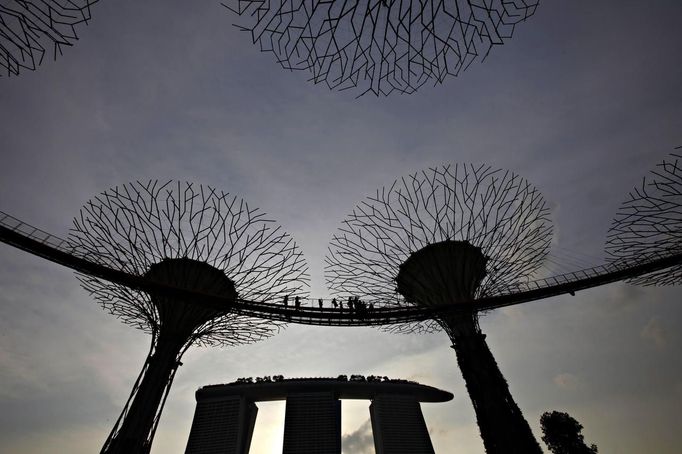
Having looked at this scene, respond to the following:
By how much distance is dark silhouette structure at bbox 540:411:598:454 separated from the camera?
3199 centimetres

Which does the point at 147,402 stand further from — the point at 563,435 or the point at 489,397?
the point at 563,435

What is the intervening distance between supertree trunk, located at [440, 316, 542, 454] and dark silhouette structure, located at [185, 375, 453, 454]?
2854cm

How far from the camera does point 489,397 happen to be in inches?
620

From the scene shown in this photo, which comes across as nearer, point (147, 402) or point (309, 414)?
point (147, 402)

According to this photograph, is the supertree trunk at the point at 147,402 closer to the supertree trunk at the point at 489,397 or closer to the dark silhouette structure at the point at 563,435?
the supertree trunk at the point at 489,397

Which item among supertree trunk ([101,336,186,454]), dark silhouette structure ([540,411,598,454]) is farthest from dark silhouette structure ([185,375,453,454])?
supertree trunk ([101,336,186,454])

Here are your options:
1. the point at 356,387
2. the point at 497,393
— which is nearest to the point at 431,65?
the point at 497,393

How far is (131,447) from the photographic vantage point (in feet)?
45.1

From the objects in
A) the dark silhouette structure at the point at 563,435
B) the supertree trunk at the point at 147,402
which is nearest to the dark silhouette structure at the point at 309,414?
the dark silhouette structure at the point at 563,435

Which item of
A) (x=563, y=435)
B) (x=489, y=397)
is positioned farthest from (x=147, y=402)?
(x=563, y=435)

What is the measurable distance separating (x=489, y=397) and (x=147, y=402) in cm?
1546

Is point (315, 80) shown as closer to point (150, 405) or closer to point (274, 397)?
point (150, 405)

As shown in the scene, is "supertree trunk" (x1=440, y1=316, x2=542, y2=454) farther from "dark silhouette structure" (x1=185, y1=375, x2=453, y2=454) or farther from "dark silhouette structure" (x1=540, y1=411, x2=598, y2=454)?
"dark silhouette structure" (x1=185, y1=375, x2=453, y2=454)

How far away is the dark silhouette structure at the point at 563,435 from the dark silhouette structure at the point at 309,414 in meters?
14.2
